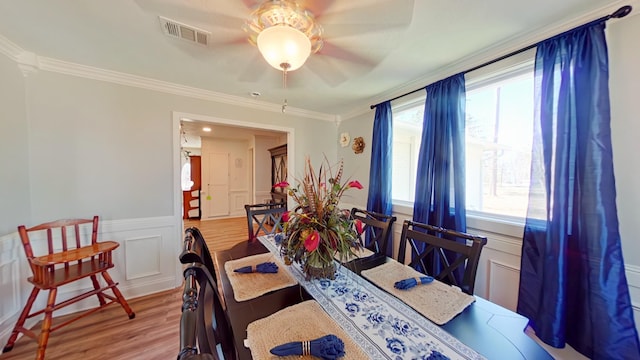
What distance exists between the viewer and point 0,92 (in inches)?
66.2

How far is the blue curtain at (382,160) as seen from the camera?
8.88 feet

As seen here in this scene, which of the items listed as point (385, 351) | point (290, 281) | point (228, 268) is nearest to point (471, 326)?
point (385, 351)

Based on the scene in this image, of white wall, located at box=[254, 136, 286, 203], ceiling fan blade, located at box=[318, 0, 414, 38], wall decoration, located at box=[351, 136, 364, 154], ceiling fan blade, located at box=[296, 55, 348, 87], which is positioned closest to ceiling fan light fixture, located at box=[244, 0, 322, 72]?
ceiling fan blade, located at box=[318, 0, 414, 38]

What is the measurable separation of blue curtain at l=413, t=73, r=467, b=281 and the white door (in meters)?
5.47

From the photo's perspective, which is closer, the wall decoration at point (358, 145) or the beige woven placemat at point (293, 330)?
the beige woven placemat at point (293, 330)

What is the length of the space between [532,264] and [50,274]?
3.68m

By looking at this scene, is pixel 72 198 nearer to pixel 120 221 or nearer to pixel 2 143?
pixel 120 221

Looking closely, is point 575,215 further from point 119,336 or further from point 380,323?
point 119,336

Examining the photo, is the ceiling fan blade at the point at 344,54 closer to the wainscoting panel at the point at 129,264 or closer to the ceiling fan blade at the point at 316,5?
the ceiling fan blade at the point at 316,5

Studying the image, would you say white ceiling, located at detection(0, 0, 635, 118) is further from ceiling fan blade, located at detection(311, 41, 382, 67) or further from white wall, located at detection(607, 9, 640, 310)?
white wall, located at detection(607, 9, 640, 310)

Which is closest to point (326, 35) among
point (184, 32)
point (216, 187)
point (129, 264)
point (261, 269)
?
point (184, 32)

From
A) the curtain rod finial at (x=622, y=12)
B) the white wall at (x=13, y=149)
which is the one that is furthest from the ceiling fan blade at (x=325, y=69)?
the white wall at (x=13, y=149)

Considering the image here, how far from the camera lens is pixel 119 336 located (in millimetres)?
1791

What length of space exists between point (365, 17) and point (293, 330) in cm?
166
